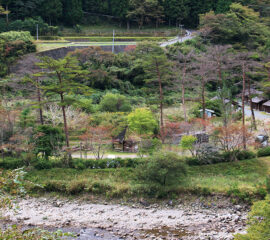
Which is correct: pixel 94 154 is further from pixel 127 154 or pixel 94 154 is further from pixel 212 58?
pixel 212 58

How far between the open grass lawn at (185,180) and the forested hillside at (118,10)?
96.3ft

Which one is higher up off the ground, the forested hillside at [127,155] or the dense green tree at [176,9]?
the dense green tree at [176,9]

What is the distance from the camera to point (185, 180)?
648 inches

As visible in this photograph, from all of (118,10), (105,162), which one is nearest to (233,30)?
(118,10)

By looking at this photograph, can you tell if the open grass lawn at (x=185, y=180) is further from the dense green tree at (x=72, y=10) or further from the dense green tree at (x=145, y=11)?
the dense green tree at (x=145, y=11)

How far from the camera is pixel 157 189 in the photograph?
1605 cm

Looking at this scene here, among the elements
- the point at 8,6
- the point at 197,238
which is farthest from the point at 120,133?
the point at 8,6

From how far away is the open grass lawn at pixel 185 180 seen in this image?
16.1m

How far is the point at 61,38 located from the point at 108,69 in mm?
11233

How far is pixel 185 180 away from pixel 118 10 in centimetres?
3816

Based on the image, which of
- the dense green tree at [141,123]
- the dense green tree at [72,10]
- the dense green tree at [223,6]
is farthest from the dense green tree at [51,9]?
the dense green tree at [141,123]

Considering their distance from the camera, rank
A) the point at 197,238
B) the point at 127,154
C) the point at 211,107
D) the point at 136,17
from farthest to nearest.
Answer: the point at 136,17
the point at 211,107
the point at 127,154
the point at 197,238

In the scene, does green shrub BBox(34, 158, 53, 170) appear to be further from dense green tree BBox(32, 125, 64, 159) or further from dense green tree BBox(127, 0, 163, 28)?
dense green tree BBox(127, 0, 163, 28)

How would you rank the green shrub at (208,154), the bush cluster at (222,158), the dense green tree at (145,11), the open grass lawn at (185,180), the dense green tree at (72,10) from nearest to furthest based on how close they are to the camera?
the open grass lawn at (185,180), the green shrub at (208,154), the bush cluster at (222,158), the dense green tree at (72,10), the dense green tree at (145,11)
